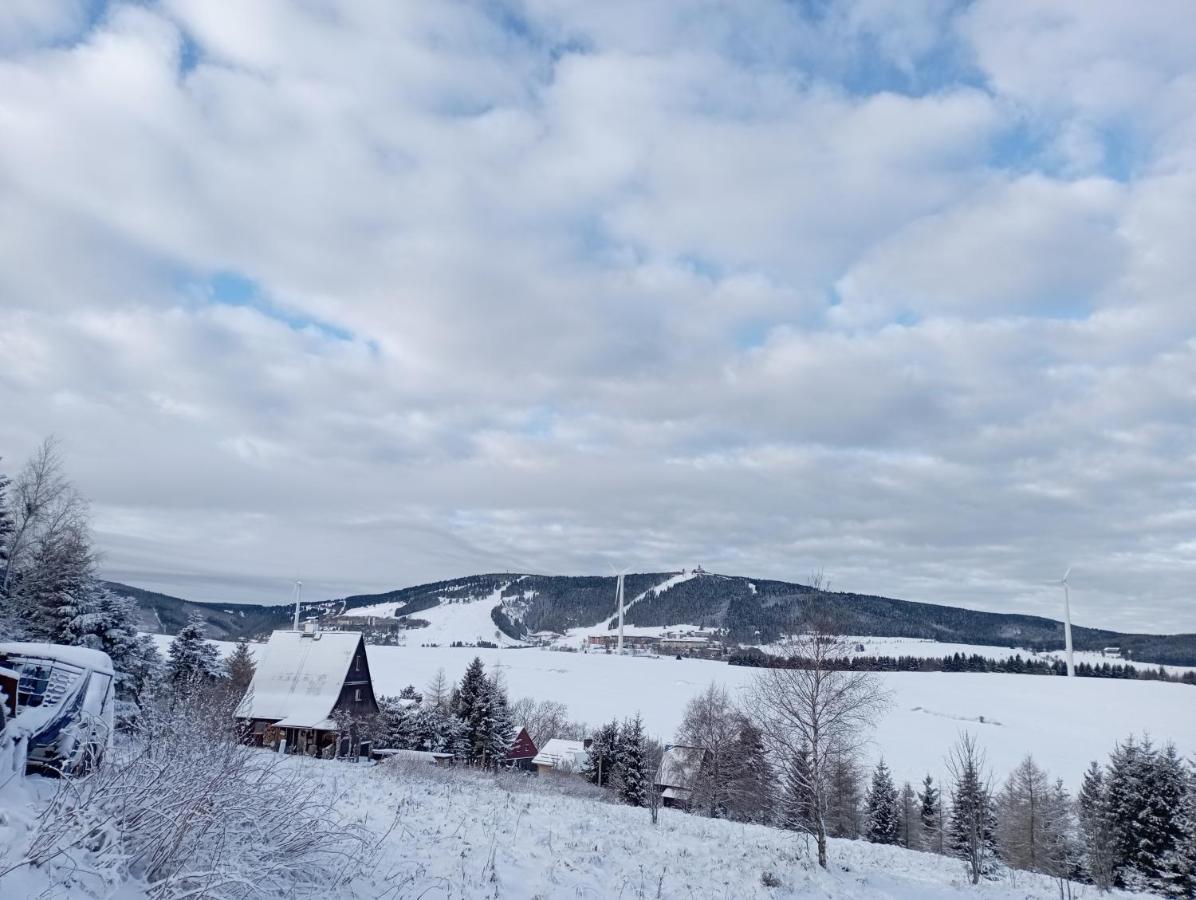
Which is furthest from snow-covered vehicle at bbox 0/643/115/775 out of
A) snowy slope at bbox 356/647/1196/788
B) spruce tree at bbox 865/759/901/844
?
snowy slope at bbox 356/647/1196/788

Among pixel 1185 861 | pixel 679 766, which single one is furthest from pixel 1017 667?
pixel 1185 861

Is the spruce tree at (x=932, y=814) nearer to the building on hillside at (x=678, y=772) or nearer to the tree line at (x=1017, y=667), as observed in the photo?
the building on hillside at (x=678, y=772)

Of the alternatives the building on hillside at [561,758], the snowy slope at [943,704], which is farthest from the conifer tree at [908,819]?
the building on hillside at [561,758]

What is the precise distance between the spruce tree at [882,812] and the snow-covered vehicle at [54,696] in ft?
191

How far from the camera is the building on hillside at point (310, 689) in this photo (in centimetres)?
4484

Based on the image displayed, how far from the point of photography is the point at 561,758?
6500 cm

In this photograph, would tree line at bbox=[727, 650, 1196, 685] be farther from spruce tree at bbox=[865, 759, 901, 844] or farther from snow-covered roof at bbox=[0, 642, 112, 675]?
snow-covered roof at bbox=[0, 642, 112, 675]

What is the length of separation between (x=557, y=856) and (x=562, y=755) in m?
55.6

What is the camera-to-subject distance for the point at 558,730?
273 ft

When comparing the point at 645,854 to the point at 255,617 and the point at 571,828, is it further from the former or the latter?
the point at 255,617

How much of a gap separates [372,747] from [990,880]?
1455 inches

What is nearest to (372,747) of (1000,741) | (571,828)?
(571,828)

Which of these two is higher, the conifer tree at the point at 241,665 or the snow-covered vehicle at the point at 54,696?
the snow-covered vehicle at the point at 54,696

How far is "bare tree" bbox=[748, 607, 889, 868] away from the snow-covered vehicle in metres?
18.8
